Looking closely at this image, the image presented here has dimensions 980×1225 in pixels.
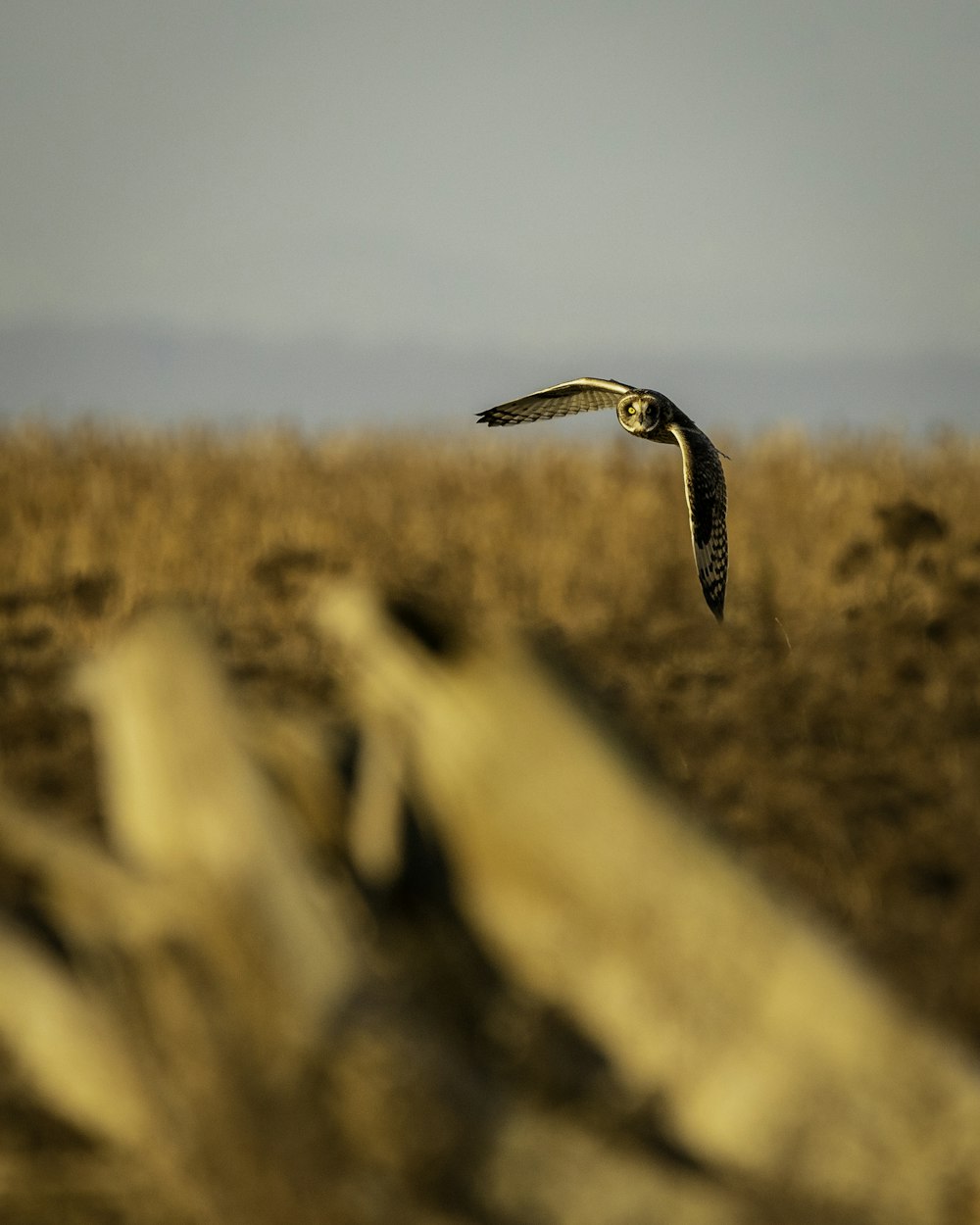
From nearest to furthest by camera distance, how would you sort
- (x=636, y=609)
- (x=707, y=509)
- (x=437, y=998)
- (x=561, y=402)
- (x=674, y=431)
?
(x=437, y=998)
(x=707, y=509)
(x=674, y=431)
(x=561, y=402)
(x=636, y=609)

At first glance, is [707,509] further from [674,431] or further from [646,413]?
[646,413]

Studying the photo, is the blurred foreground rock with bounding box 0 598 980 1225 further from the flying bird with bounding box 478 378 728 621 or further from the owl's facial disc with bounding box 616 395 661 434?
the owl's facial disc with bounding box 616 395 661 434

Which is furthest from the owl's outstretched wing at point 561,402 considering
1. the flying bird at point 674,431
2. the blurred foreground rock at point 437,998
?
the blurred foreground rock at point 437,998

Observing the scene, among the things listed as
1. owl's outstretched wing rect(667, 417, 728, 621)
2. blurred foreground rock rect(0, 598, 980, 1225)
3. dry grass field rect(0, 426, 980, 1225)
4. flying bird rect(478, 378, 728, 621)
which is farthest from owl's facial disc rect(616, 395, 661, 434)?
blurred foreground rock rect(0, 598, 980, 1225)

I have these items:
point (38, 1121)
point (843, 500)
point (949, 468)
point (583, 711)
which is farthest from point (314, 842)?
point (949, 468)

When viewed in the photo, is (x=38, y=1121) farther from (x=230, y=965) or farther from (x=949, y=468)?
(x=949, y=468)

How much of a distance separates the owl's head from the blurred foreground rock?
16.9 feet

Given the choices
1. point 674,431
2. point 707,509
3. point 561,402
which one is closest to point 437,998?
point 707,509

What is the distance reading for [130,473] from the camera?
13336 millimetres

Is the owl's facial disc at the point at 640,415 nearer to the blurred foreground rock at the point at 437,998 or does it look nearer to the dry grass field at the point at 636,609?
the dry grass field at the point at 636,609

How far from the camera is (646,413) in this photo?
840 cm

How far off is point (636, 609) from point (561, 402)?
1.33 m

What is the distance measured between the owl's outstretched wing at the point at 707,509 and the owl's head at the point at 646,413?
0.75 ft

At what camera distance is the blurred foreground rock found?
9.59 ft
